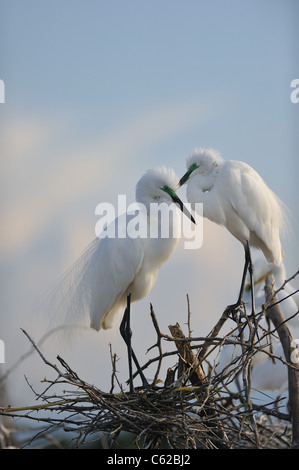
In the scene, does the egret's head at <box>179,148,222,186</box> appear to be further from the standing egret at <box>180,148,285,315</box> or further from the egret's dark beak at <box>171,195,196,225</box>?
the egret's dark beak at <box>171,195,196,225</box>

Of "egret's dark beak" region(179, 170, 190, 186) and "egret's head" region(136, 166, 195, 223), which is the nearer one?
"egret's head" region(136, 166, 195, 223)

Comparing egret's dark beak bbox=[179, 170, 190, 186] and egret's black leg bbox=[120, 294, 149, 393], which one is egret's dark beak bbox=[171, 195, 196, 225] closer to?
egret's dark beak bbox=[179, 170, 190, 186]

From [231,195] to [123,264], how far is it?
59 centimetres

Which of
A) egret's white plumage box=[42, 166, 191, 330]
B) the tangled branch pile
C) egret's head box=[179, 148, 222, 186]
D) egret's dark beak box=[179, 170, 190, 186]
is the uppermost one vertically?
egret's head box=[179, 148, 222, 186]

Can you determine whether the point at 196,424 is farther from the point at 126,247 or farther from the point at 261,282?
the point at 261,282

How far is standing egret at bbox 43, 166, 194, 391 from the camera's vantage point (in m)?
2.47

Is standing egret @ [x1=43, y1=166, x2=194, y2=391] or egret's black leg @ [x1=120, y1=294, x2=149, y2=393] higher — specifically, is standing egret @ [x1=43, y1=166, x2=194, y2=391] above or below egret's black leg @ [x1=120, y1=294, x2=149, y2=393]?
above

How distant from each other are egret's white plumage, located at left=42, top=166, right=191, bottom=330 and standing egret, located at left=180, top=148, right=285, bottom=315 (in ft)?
0.87

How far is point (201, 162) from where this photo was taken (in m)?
2.74

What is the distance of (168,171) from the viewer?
2469mm

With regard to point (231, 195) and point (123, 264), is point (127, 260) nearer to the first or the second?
point (123, 264)

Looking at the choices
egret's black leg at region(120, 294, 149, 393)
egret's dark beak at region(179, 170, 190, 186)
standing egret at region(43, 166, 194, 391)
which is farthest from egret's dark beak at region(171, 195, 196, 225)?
egret's black leg at region(120, 294, 149, 393)

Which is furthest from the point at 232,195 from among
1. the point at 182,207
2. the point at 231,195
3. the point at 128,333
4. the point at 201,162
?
the point at 128,333
